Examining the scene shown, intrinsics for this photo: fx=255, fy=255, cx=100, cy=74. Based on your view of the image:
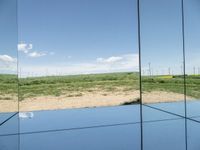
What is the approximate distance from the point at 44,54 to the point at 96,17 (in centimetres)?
293

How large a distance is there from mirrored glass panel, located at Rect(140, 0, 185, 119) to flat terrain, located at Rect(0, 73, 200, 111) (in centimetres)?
4

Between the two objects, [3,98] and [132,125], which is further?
[3,98]

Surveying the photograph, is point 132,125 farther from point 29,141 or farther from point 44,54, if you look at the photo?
point 44,54

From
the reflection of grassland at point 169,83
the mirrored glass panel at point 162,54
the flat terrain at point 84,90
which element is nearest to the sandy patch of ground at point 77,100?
the flat terrain at point 84,90

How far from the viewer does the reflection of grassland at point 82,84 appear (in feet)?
40.5

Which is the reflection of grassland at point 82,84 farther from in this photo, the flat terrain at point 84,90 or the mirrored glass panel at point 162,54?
the mirrored glass panel at point 162,54

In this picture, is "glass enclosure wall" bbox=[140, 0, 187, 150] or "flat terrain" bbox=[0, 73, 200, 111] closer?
"glass enclosure wall" bbox=[140, 0, 187, 150]

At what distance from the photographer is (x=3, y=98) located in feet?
33.3

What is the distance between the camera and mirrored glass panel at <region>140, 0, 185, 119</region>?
7.58m

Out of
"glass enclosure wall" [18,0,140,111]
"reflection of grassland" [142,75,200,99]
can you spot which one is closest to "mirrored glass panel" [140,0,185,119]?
"reflection of grassland" [142,75,200,99]

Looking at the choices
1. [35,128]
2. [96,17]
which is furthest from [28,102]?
[35,128]

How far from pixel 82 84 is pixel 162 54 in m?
4.99

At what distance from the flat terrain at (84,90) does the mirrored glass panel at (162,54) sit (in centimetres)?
4

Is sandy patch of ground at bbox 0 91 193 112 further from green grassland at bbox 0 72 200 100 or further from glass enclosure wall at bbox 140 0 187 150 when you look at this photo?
glass enclosure wall at bbox 140 0 187 150
